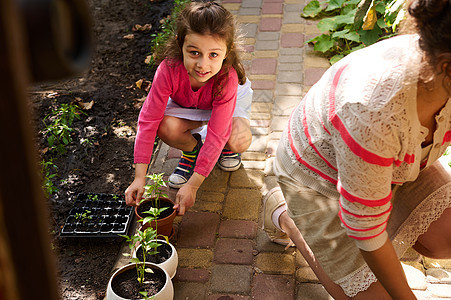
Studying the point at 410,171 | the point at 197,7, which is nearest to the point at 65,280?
the point at 197,7

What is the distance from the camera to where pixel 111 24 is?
4762mm

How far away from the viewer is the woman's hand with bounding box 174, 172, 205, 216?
98.3 inches

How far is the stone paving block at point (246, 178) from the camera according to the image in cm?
292

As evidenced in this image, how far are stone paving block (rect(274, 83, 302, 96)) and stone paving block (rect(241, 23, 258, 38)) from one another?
845 mm

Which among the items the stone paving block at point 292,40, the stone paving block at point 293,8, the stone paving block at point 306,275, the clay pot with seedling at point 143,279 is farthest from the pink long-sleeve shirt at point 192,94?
the stone paving block at point 293,8

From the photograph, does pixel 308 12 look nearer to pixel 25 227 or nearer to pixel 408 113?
pixel 408 113

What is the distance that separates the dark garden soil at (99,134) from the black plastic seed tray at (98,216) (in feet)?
0.23

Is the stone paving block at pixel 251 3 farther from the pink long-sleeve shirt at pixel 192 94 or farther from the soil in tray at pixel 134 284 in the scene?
the soil in tray at pixel 134 284

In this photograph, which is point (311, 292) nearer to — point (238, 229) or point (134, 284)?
point (238, 229)

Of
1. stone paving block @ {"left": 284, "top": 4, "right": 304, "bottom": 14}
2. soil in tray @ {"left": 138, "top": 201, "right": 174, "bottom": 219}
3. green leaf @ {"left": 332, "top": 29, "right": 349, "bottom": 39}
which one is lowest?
soil in tray @ {"left": 138, "top": 201, "right": 174, "bottom": 219}

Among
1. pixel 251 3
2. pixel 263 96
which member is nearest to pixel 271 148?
pixel 263 96

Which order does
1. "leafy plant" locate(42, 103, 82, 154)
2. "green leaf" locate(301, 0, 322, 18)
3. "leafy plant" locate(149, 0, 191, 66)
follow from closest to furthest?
"leafy plant" locate(42, 103, 82, 154) → "leafy plant" locate(149, 0, 191, 66) → "green leaf" locate(301, 0, 322, 18)

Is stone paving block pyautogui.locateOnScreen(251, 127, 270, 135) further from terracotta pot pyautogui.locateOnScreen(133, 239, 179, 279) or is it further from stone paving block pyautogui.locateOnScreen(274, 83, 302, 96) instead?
terracotta pot pyautogui.locateOnScreen(133, 239, 179, 279)

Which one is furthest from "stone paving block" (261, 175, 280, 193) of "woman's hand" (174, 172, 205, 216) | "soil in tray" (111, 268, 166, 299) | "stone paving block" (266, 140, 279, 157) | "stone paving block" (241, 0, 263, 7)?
"stone paving block" (241, 0, 263, 7)
